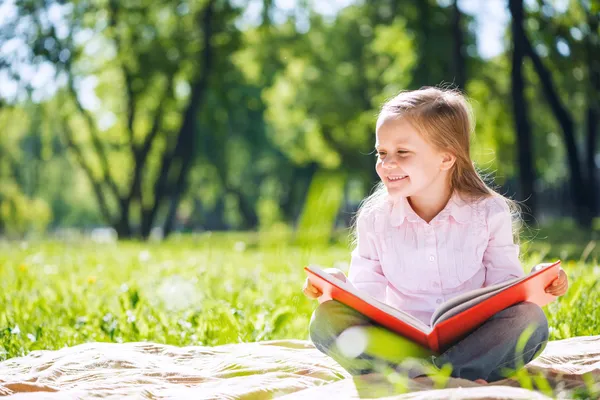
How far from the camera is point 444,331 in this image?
2.39 m

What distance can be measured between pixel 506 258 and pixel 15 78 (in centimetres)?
1537

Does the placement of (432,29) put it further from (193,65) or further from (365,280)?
(365,280)

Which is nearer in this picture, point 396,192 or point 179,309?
point 396,192

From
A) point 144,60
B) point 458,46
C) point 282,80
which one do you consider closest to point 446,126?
point 458,46

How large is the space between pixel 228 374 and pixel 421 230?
91cm

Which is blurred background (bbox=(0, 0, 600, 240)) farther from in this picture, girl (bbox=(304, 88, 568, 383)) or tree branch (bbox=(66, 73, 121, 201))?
girl (bbox=(304, 88, 568, 383))

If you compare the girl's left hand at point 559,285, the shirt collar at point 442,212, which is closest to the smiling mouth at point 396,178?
the shirt collar at point 442,212

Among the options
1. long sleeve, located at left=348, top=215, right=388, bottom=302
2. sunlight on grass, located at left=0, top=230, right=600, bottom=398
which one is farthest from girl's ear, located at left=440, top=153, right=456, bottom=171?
sunlight on grass, located at left=0, top=230, right=600, bottom=398

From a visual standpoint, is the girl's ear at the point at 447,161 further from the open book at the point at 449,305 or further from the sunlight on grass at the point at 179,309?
the sunlight on grass at the point at 179,309

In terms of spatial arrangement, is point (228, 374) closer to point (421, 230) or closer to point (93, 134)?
point (421, 230)

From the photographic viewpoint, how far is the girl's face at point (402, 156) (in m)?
2.79

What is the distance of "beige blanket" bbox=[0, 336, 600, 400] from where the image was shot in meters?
2.30

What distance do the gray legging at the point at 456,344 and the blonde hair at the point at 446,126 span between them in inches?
22.8

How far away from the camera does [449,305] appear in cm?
231
